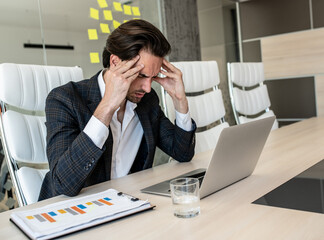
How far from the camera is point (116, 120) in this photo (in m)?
1.42

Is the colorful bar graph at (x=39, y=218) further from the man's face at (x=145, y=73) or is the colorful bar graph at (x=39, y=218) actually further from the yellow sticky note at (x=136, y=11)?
the yellow sticky note at (x=136, y=11)

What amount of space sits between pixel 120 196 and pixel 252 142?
40 cm

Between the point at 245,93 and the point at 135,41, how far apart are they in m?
1.57

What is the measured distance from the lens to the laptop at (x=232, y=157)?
877 mm

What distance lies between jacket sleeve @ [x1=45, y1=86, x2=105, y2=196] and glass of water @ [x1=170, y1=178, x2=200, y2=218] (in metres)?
0.33

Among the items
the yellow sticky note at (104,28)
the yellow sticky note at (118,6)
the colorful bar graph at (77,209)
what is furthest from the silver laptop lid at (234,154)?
the yellow sticky note at (118,6)

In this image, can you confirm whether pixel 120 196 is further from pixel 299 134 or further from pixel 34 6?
pixel 34 6

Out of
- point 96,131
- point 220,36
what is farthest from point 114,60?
point 220,36

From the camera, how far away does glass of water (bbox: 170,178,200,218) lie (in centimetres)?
80

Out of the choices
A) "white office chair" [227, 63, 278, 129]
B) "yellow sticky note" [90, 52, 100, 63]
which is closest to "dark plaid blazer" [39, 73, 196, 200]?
"white office chair" [227, 63, 278, 129]

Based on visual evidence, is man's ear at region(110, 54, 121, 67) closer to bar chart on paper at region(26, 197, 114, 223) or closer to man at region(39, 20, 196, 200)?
man at region(39, 20, 196, 200)

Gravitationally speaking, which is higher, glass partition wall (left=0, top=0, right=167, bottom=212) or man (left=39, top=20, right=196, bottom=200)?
glass partition wall (left=0, top=0, right=167, bottom=212)

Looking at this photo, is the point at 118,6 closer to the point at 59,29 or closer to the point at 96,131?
the point at 59,29

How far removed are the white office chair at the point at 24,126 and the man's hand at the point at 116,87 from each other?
390 mm
